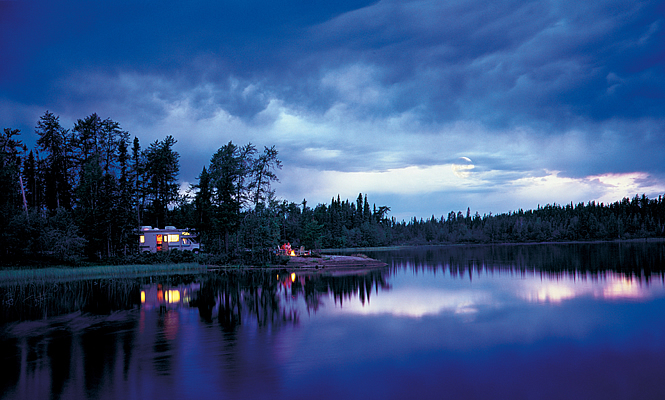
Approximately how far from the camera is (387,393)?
37.3 ft

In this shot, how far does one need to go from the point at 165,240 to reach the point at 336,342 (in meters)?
48.9

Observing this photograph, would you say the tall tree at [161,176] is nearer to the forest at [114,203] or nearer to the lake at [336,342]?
the forest at [114,203]

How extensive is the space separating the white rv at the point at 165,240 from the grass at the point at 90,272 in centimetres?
1155

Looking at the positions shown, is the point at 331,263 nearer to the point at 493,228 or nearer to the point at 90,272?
the point at 90,272

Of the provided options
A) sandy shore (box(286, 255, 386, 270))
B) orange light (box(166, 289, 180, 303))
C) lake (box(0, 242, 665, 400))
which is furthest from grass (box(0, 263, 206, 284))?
orange light (box(166, 289, 180, 303))

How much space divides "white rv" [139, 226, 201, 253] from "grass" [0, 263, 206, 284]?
11.5m

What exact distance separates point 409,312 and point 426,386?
38.2 ft

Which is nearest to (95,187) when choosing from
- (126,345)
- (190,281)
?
(190,281)

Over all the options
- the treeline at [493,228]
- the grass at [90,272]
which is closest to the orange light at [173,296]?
the grass at [90,272]

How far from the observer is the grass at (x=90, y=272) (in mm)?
34000

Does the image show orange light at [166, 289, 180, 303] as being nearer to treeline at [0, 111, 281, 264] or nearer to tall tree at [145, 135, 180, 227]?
treeline at [0, 111, 281, 264]

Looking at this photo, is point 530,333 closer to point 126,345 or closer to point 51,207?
point 126,345

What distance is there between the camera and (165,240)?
59562 millimetres

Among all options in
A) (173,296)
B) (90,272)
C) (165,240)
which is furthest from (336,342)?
(165,240)
